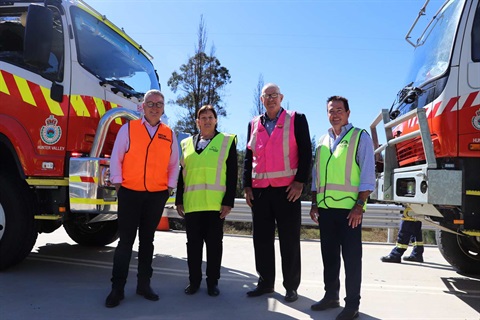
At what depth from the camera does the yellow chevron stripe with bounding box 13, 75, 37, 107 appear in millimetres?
3969

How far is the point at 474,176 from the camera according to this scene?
131 inches

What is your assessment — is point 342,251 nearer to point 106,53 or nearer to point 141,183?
point 141,183

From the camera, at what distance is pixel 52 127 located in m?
3.94

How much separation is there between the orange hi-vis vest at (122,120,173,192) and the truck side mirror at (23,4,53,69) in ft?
3.73

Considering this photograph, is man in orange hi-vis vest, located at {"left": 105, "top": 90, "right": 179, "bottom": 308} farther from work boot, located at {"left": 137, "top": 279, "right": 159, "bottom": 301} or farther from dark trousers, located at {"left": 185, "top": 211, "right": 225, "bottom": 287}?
dark trousers, located at {"left": 185, "top": 211, "right": 225, "bottom": 287}

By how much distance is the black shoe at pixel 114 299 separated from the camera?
10.9 ft

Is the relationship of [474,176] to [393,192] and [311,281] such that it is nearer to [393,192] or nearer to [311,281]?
[393,192]

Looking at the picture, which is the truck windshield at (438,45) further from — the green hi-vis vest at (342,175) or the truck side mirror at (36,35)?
the truck side mirror at (36,35)

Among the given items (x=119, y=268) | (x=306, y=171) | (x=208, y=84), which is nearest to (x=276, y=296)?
(x=306, y=171)

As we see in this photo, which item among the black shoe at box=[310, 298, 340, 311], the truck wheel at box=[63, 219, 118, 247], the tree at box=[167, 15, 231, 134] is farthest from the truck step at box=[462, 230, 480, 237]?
the tree at box=[167, 15, 231, 134]

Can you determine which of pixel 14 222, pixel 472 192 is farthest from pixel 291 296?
pixel 14 222

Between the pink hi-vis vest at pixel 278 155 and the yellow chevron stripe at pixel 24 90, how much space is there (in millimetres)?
2376

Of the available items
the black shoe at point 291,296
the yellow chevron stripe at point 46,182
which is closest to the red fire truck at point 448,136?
the black shoe at point 291,296

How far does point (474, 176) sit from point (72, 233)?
17.9 feet
